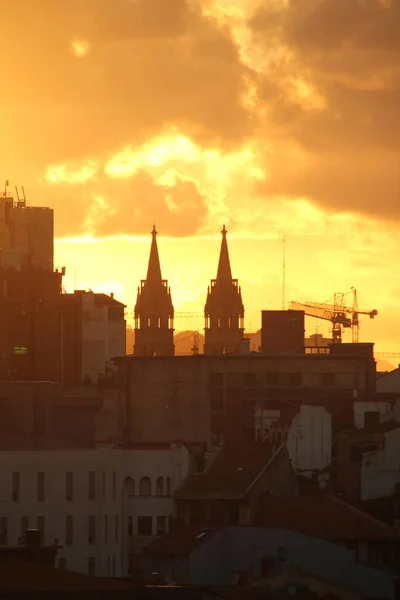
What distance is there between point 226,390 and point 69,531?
60723 mm

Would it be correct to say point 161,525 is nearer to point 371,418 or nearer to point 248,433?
point 371,418

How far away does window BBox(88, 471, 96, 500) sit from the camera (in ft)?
412

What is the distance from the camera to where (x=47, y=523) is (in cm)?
12244

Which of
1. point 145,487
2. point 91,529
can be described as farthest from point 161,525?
point 91,529

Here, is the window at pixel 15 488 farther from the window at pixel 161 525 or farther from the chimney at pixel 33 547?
the chimney at pixel 33 547

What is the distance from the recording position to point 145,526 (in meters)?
132

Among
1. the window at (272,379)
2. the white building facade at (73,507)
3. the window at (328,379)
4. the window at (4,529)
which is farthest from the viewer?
the window at (272,379)

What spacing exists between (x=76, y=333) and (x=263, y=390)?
14633mm

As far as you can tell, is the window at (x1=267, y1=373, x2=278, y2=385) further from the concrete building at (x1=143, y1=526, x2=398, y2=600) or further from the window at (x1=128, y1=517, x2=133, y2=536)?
the concrete building at (x1=143, y1=526, x2=398, y2=600)

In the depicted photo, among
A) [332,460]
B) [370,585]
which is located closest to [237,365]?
[332,460]

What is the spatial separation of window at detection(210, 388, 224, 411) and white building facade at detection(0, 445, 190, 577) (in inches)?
1948

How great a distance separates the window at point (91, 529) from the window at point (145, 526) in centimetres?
661

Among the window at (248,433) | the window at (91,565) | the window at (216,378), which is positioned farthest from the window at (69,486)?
the window at (216,378)

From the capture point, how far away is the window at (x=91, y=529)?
406 feet
